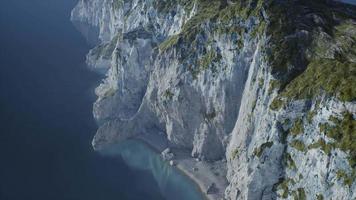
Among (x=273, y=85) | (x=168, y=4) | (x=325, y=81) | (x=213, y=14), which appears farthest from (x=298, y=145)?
(x=168, y=4)

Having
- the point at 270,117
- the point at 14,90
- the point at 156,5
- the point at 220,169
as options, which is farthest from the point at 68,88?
the point at 270,117

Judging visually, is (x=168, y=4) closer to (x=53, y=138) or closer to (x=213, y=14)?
(x=213, y=14)

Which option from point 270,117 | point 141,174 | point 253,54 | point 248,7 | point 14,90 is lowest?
point 141,174

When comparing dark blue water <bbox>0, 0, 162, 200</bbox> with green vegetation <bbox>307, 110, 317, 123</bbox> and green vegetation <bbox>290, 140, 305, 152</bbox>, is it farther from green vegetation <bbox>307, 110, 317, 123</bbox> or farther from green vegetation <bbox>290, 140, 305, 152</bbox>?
green vegetation <bbox>307, 110, 317, 123</bbox>

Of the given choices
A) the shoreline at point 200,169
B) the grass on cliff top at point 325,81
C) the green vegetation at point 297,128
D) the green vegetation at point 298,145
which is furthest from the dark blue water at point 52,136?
the grass on cliff top at point 325,81

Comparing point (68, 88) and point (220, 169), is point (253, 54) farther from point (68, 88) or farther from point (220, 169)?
point (68, 88)

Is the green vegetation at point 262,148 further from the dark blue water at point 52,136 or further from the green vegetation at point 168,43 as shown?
the green vegetation at point 168,43

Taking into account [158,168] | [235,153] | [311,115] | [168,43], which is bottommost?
[158,168]
